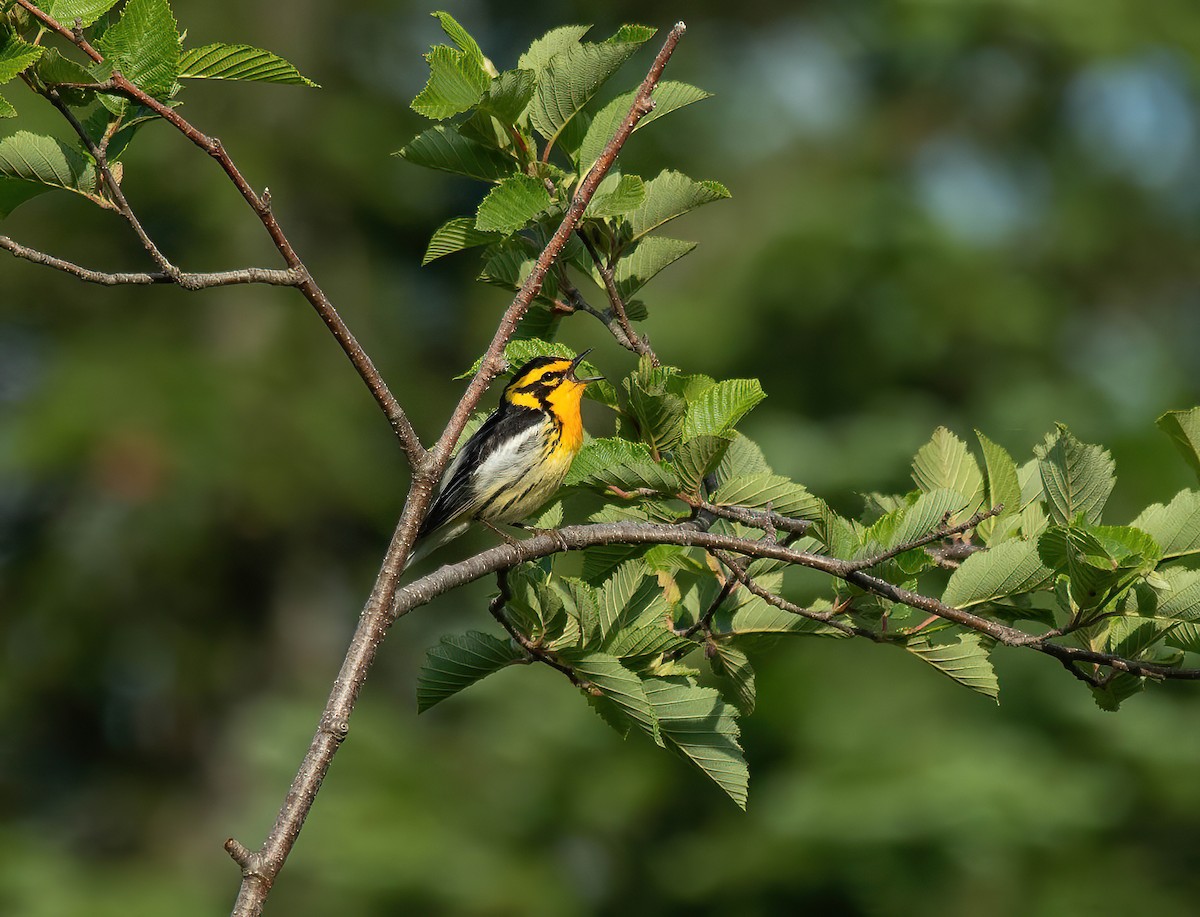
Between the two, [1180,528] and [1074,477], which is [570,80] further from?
[1180,528]

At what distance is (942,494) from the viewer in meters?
2.55

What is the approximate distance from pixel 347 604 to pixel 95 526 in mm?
3298

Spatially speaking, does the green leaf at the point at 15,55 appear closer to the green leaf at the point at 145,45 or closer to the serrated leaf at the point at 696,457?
the green leaf at the point at 145,45

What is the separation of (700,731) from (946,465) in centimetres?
84

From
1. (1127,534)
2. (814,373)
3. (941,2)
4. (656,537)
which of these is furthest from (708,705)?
(941,2)

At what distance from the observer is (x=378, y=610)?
2318 mm

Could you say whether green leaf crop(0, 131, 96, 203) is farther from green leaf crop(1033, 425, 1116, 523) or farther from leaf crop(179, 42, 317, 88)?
green leaf crop(1033, 425, 1116, 523)

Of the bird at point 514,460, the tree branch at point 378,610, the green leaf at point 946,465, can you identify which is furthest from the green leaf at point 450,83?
the bird at point 514,460

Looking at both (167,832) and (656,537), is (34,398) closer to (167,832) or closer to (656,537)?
(167,832)

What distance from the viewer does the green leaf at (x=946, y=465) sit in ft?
10.3

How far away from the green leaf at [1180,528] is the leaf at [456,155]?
159cm

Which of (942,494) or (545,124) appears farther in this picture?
(545,124)

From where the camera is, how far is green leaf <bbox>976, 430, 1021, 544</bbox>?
9.41ft

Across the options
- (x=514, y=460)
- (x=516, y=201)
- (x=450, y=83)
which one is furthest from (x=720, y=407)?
(x=514, y=460)
